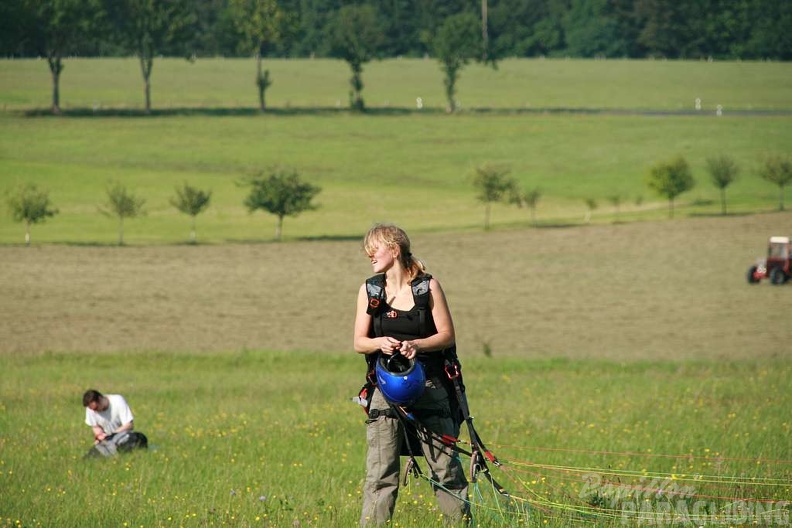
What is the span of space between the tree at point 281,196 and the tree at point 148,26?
36405 millimetres

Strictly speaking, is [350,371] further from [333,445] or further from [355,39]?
[355,39]

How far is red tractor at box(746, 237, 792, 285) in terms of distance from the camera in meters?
38.0

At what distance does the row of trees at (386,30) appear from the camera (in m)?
73.1

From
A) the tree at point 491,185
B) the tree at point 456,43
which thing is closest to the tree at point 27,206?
the tree at point 491,185

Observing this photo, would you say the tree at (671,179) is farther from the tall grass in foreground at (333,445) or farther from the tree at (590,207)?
the tall grass in foreground at (333,445)

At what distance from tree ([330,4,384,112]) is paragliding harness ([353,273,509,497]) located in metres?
93.6

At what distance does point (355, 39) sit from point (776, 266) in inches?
2857

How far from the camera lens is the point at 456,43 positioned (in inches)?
4321

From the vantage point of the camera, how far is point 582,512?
7012 millimetres

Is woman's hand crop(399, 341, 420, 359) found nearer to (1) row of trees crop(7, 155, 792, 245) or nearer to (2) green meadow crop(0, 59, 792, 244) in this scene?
(1) row of trees crop(7, 155, 792, 245)

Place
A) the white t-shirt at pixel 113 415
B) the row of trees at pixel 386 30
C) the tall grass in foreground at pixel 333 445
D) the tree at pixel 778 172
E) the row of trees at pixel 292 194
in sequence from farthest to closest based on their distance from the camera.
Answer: the row of trees at pixel 386 30, the tree at pixel 778 172, the row of trees at pixel 292 194, the white t-shirt at pixel 113 415, the tall grass in foreground at pixel 333 445

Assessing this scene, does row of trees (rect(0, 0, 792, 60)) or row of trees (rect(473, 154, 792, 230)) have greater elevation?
row of trees (rect(0, 0, 792, 60))

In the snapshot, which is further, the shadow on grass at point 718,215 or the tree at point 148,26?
the tree at point 148,26

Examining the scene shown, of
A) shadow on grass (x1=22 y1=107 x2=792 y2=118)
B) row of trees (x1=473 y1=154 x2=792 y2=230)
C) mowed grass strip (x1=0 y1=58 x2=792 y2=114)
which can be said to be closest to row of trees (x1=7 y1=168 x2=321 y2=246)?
row of trees (x1=473 y1=154 x2=792 y2=230)
